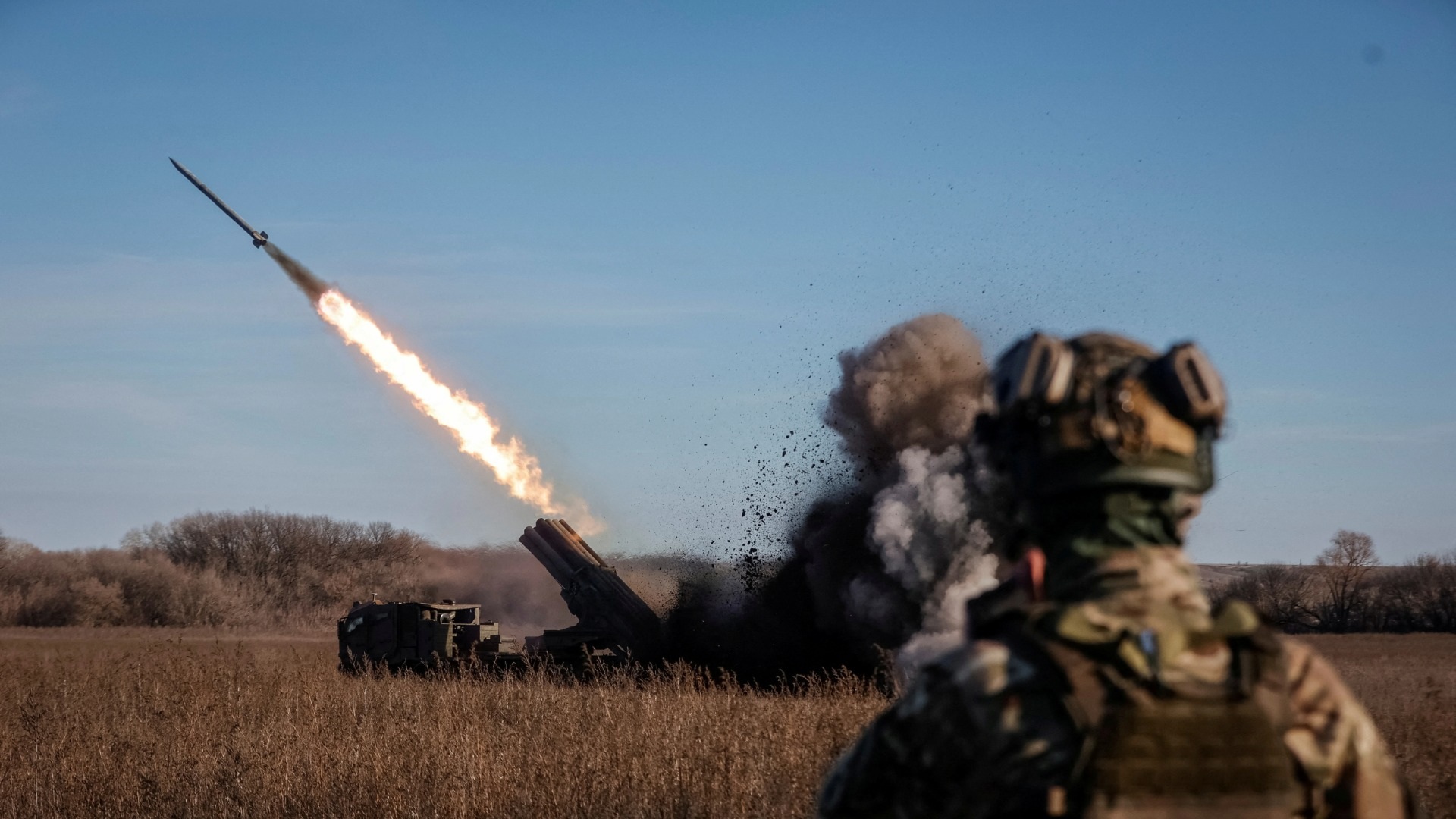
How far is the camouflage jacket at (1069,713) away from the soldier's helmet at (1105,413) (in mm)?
181

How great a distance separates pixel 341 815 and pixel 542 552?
14.7 m

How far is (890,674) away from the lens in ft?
58.7

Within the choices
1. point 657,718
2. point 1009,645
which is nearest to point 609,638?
point 657,718

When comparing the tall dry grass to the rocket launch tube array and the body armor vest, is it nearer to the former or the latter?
the rocket launch tube array

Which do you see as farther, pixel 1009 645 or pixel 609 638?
pixel 609 638

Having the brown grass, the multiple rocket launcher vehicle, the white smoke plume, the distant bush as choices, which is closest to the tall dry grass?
the white smoke plume

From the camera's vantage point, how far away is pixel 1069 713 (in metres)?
2.54

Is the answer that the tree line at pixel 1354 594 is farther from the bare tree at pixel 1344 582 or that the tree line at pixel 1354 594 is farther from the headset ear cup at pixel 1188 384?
the headset ear cup at pixel 1188 384

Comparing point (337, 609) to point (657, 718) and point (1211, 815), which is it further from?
point (1211, 815)

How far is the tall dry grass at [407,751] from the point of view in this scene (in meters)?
9.51

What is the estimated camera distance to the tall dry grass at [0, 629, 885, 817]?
9508 mm

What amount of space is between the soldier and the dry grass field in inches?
249

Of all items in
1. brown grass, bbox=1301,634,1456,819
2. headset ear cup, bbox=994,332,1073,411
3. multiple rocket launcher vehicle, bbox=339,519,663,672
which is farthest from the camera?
multiple rocket launcher vehicle, bbox=339,519,663,672

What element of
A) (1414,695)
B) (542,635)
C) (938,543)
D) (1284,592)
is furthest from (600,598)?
(1284,592)
